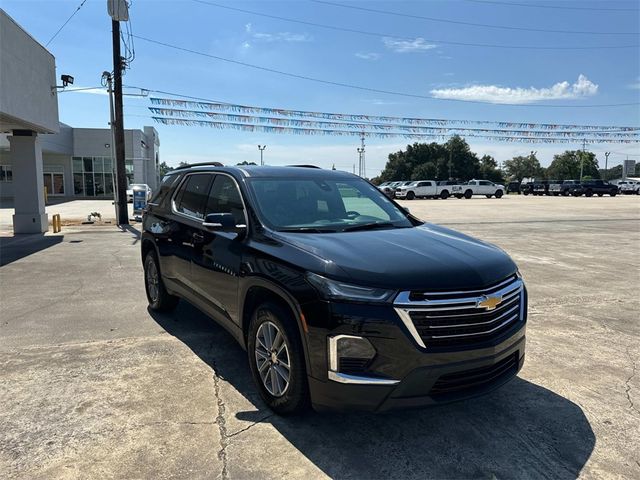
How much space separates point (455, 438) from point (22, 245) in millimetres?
12665

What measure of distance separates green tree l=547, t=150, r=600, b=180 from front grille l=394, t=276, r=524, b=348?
429ft

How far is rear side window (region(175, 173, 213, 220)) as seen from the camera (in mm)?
4871

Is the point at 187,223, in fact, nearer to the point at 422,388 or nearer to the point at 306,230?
the point at 306,230

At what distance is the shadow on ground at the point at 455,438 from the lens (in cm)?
289

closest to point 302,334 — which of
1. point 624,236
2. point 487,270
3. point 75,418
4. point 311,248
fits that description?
point 311,248

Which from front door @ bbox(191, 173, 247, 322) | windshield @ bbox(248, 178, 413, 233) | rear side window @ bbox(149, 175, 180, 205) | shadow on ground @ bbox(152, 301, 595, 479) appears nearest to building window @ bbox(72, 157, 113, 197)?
rear side window @ bbox(149, 175, 180, 205)

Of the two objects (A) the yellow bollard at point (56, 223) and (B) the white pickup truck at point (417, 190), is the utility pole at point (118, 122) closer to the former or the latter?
(A) the yellow bollard at point (56, 223)

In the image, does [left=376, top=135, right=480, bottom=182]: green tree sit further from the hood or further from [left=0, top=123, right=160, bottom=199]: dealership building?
the hood

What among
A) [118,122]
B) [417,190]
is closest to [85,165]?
[118,122]

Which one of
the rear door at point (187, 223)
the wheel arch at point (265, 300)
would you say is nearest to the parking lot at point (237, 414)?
the wheel arch at point (265, 300)

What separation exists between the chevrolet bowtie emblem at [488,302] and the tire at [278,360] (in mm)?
1163

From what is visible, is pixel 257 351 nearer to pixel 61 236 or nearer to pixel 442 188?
→ pixel 61 236

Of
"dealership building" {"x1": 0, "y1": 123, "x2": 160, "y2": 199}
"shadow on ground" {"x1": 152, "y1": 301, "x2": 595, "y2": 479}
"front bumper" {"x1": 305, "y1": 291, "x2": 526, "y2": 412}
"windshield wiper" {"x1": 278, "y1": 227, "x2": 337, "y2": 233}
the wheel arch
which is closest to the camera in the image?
"front bumper" {"x1": 305, "y1": 291, "x2": 526, "y2": 412}

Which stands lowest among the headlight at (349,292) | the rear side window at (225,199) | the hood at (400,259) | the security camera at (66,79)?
the headlight at (349,292)
